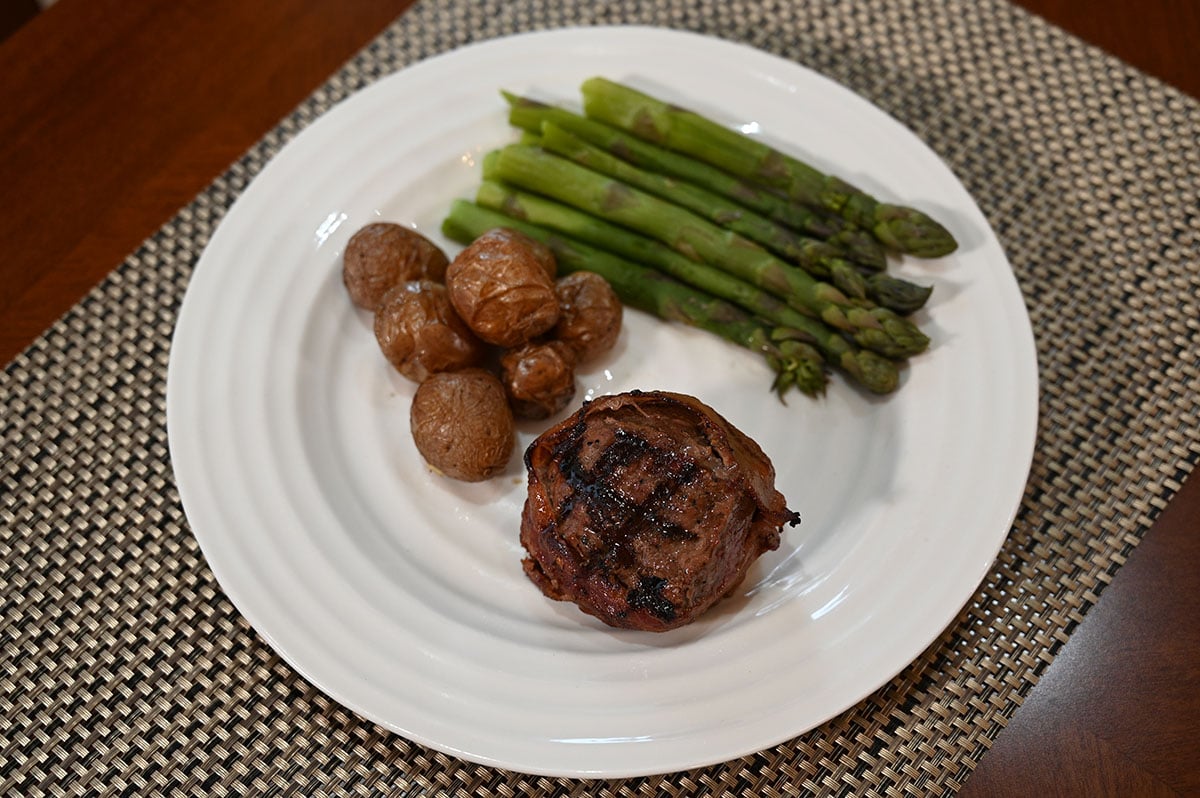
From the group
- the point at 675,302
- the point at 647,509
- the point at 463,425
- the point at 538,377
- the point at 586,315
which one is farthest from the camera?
the point at 675,302

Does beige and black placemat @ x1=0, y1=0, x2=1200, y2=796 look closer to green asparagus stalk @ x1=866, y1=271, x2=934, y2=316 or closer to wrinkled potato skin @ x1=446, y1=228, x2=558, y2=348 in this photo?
green asparagus stalk @ x1=866, y1=271, x2=934, y2=316

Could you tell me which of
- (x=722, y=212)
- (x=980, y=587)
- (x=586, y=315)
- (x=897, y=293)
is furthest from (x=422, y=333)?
(x=980, y=587)

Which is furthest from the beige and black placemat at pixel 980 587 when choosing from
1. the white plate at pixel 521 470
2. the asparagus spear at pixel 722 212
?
the asparagus spear at pixel 722 212

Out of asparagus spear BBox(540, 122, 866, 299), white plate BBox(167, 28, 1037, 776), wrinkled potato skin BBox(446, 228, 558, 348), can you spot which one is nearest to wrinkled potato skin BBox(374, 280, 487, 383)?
wrinkled potato skin BBox(446, 228, 558, 348)

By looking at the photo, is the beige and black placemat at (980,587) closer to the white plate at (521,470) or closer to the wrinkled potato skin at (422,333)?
the white plate at (521,470)

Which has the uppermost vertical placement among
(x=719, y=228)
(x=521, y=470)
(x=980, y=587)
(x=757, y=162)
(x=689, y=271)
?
(x=757, y=162)

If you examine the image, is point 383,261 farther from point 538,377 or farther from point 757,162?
point 757,162
